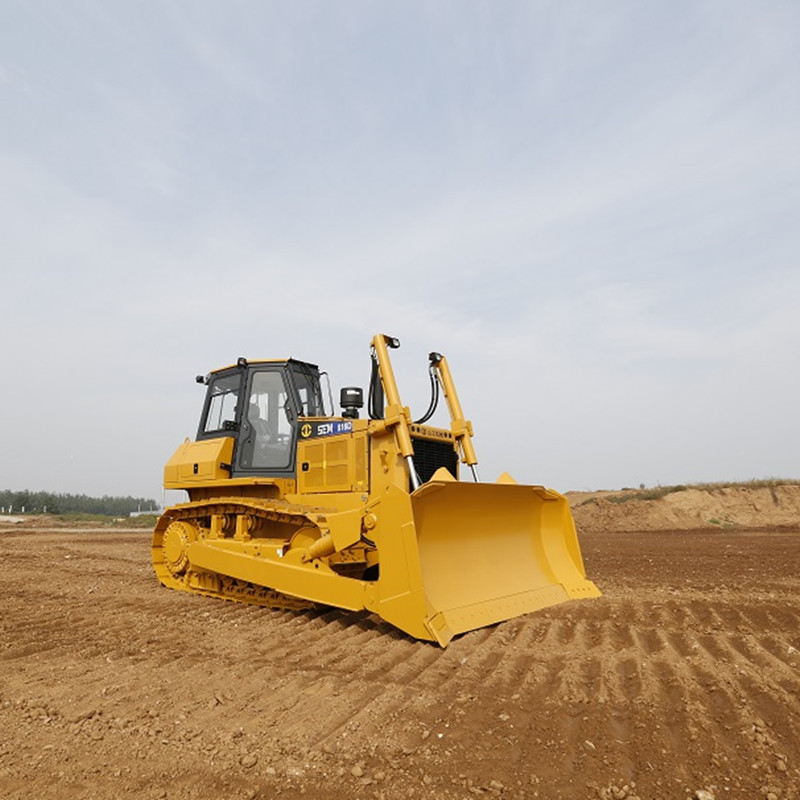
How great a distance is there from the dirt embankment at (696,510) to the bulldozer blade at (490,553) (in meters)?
17.7

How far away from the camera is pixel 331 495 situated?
718cm

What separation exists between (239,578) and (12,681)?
284 cm

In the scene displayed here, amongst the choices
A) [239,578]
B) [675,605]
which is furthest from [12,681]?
[675,605]

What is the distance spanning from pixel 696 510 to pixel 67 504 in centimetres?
10176

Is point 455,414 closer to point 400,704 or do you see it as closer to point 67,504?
point 400,704

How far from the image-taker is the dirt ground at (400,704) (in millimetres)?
2814

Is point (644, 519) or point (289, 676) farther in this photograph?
point (644, 519)

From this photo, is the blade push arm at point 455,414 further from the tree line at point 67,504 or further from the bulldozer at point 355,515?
the tree line at point 67,504

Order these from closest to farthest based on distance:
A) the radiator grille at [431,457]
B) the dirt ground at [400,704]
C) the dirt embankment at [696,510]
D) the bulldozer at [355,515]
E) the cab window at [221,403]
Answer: the dirt ground at [400,704]
the bulldozer at [355,515]
the radiator grille at [431,457]
the cab window at [221,403]
the dirt embankment at [696,510]

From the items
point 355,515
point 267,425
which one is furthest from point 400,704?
point 267,425

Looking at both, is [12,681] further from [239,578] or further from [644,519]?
[644,519]

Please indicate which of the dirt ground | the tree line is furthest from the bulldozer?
the tree line

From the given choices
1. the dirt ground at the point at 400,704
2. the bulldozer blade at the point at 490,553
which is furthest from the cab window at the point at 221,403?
the bulldozer blade at the point at 490,553

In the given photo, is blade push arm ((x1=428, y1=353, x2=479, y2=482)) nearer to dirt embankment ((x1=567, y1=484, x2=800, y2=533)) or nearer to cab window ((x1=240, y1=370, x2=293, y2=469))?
cab window ((x1=240, y1=370, x2=293, y2=469))
